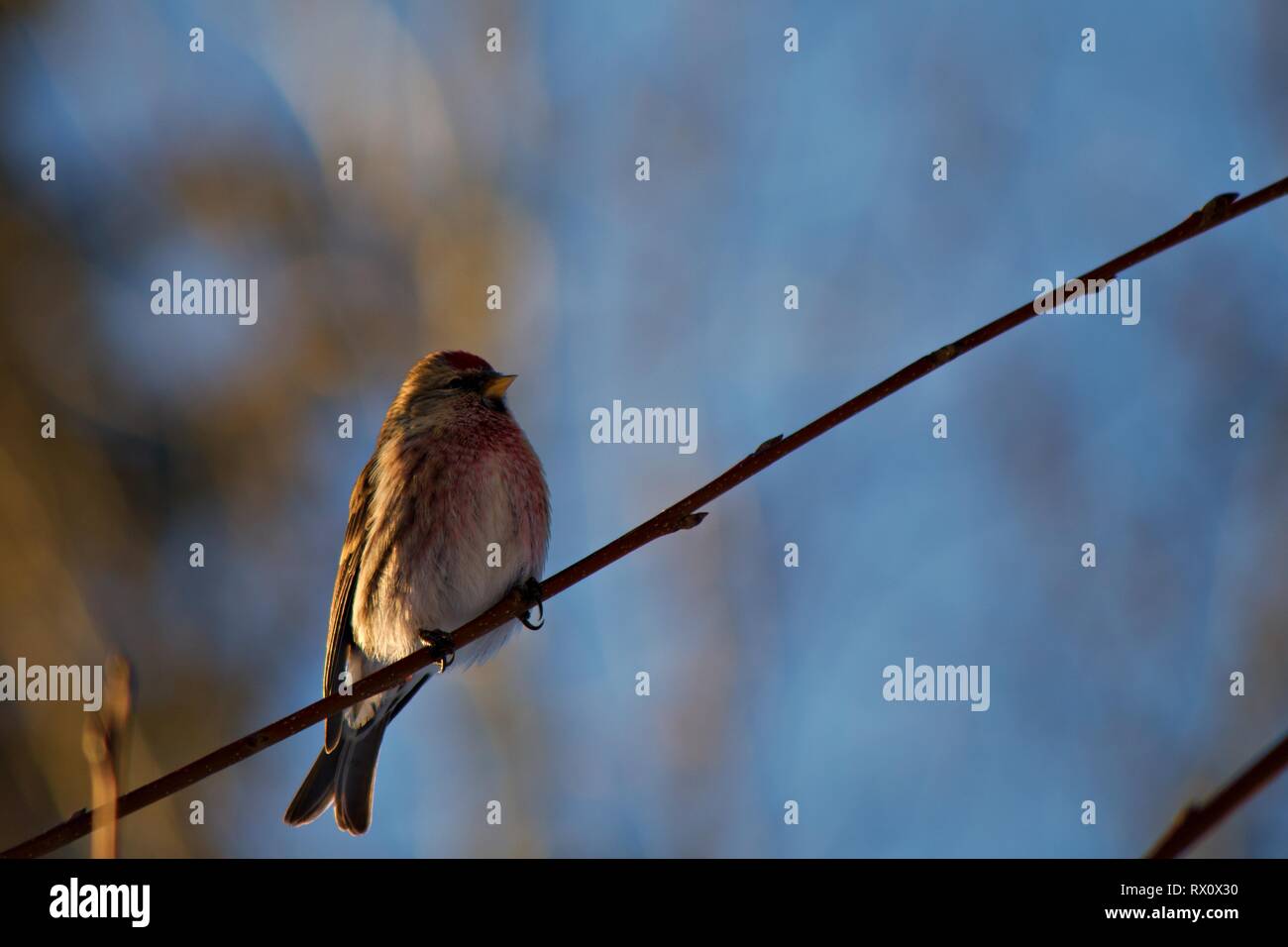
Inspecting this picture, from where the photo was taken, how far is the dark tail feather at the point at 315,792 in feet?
16.5

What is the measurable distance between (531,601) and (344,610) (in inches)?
67.4

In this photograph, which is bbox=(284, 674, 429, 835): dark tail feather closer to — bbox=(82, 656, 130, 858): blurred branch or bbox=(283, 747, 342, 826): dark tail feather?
bbox=(283, 747, 342, 826): dark tail feather

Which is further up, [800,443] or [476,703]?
[800,443]

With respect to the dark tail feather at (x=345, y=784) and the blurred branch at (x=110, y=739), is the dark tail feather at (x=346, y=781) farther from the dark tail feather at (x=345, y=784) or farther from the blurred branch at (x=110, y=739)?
the blurred branch at (x=110, y=739)

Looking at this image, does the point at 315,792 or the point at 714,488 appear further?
→ the point at 315,792

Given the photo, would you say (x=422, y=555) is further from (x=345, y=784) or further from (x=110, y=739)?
(x=110, y=739)

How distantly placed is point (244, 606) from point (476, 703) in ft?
6.71

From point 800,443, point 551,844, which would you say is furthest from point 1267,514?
point 800,443

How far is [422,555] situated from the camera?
506 centimetres

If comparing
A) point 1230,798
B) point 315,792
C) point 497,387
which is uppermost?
point 497,387

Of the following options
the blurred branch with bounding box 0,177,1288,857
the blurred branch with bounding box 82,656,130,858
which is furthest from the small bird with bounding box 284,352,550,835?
the blurred branch with bounding box 82,656,130,858

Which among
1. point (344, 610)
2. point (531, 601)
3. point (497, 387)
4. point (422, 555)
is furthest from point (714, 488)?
point (344, 610)
